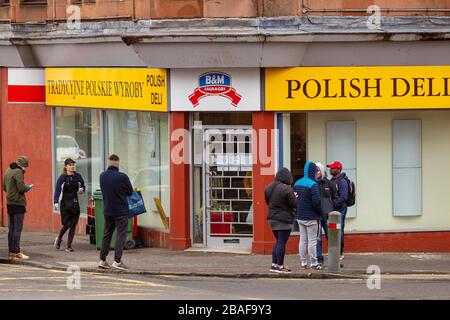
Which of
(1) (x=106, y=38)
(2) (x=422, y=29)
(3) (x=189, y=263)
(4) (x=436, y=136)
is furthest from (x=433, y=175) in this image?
(1) (x=106, y=38)

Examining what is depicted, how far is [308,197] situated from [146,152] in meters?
5.23

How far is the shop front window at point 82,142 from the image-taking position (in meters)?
24.3

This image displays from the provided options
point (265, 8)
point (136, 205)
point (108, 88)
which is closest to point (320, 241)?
point (136, 205)

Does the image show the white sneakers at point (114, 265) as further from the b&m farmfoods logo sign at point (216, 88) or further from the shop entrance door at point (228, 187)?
the b&m farmfoods logo sign at point (216, 88)

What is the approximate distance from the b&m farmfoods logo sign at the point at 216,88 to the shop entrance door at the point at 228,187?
74 cm

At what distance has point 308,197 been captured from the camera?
61.0ft

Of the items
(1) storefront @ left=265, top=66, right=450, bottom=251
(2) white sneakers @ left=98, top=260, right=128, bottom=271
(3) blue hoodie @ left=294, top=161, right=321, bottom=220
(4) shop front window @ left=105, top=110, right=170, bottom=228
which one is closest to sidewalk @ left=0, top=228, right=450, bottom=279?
(2) white sneakers @ left=98, top=260, right=128, bottom=271

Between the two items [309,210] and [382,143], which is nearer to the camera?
[309,210]

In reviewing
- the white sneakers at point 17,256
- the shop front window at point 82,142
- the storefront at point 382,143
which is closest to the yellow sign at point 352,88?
the storefront at point 382,143

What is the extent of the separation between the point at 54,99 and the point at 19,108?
3.78 feet

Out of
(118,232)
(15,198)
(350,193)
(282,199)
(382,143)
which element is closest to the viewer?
(282,199)

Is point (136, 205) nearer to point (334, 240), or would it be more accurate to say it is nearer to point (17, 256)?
point (17, 256)

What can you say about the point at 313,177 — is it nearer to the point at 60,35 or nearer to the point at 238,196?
the point at 238,196

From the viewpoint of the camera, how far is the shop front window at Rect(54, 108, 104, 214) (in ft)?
79.9
